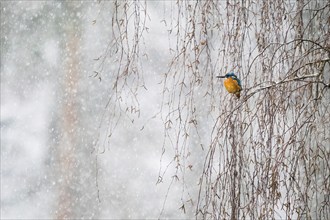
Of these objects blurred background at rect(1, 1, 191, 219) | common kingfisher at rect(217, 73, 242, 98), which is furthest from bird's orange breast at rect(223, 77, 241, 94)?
blurred background at rect(1, 1, 191, 219)

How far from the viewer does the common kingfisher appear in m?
1.38

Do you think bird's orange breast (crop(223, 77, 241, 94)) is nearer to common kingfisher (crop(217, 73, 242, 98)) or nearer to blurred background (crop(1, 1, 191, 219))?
common kingfisher (crop(217, 73, 242, 98))

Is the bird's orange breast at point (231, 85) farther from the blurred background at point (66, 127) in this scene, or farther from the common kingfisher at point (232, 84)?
the blurred background at point (66, 127)

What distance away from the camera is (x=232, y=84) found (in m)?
1.41

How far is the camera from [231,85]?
1412 mm

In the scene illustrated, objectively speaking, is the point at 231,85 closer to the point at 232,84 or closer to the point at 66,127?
the point at 232,84

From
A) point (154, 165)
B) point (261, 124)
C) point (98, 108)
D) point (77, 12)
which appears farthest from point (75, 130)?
point (261, 124)

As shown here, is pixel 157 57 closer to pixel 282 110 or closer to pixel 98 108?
pixel 98 108

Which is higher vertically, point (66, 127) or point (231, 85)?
point (66, 127)

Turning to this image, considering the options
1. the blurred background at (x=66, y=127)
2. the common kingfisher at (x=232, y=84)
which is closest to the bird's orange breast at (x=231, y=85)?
the common kingfisher at (x=232, y=84)

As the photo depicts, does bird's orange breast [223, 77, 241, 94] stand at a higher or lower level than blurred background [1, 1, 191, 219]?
lower

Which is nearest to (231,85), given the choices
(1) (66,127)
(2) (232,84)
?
(2) (232,84)

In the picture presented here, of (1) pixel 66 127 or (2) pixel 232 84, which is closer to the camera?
(2) pixel 232 84

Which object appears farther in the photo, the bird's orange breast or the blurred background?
the blurred background
